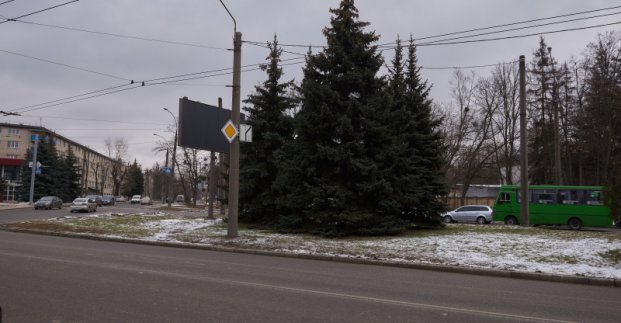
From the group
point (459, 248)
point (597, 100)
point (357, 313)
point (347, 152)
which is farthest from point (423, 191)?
point (597, 100)

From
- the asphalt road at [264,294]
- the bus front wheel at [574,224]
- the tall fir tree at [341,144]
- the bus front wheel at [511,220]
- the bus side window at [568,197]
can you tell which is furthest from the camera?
the bus front wheel at [511,220]

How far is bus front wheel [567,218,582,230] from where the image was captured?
31.0 m

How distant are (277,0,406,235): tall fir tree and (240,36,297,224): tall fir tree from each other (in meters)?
3.03

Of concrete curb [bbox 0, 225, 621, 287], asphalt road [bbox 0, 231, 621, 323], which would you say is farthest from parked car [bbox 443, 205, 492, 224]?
asphalt road [bbox 0, 231, 621, 323]

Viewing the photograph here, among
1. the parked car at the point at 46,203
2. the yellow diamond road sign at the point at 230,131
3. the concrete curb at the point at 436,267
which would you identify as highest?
the yellow diamond road sign at the point at 230,131

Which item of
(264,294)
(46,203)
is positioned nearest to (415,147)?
(264,294)

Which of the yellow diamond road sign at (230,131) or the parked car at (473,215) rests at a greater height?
the yellow diamond road sign at (230,131)

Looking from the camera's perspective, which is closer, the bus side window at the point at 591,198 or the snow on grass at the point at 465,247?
the snow on grass at the point at 465,247

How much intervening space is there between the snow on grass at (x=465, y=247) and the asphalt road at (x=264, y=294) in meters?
1.50

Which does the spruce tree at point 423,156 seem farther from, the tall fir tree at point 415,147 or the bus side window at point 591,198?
the bus side window at point 591,198

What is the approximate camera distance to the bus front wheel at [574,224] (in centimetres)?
3097

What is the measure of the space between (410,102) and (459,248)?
10.9 meters

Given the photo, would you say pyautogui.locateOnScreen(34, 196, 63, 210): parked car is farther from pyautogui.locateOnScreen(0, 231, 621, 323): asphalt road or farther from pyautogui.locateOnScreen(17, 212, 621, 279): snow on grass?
pyautogui.locateOnScreen(0, 231, 621, 323): asphalt road

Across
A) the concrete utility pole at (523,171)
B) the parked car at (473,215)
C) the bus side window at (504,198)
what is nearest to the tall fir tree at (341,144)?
the concrete utility pole at (523,171)
